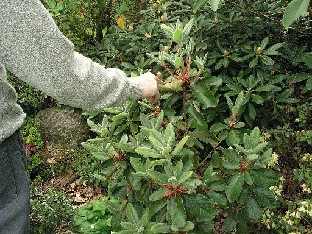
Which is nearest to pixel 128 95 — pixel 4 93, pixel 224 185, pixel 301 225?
pixel 4 93

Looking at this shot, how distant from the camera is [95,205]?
11.9 feet

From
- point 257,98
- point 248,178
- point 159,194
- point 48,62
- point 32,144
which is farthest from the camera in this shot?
point 32,144

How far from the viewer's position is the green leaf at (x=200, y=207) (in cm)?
223

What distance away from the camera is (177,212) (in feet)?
7.14

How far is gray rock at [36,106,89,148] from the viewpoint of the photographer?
466 cm

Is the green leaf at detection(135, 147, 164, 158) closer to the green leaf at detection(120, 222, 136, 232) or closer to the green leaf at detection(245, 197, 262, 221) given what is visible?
the green leaf at detection(120, 222, 136, 232)

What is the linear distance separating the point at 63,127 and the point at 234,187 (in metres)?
2.63

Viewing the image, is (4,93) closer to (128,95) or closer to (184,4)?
(128,95)

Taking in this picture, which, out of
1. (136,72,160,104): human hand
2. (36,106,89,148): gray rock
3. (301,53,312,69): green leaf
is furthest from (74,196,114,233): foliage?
(301,53,312,69): green leaf

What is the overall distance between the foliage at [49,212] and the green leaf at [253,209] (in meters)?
1.46

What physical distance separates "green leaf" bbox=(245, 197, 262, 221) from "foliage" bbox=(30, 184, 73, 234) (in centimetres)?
146

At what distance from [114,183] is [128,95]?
78 centimetres

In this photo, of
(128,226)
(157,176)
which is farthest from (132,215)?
(157,176)

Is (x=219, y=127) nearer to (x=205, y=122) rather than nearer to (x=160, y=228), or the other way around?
(x=205, y=122)
